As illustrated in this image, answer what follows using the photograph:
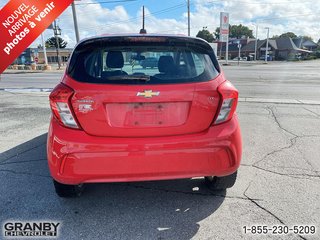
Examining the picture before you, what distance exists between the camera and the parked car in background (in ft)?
9.15

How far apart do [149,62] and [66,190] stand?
5.15ft

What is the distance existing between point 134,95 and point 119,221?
1213 millimetres

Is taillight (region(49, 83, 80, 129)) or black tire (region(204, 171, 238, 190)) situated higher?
taillight (region(49, 83, 80, 129))

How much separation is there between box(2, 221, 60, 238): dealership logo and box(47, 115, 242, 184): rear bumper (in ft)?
1.57

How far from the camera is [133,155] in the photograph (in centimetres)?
240

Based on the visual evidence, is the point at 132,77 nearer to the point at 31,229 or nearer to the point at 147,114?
the point at 147,114

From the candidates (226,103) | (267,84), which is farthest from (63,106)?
(267,84)

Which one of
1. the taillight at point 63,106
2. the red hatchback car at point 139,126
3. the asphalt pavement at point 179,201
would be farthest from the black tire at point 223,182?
the taillight at point 63,106

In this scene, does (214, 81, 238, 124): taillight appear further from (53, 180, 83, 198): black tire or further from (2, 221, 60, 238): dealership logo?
(2, 221, 60, 238): dealership logo

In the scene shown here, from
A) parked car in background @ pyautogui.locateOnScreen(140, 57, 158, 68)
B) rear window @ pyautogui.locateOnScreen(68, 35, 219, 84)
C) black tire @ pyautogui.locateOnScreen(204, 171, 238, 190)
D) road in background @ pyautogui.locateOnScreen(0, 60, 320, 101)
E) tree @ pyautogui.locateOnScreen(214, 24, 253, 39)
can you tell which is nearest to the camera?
rear window @ pyautogui.locateOnScreen(68, 35, 219, 84)

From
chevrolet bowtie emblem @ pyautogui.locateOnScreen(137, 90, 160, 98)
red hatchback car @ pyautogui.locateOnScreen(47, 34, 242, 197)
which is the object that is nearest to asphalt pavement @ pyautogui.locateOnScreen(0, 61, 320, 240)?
Answer: red hatchback car @ pyautogui.locateOnScreen(47, 34, 242, 197)

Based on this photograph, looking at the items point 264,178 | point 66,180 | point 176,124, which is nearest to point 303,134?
point 264,178

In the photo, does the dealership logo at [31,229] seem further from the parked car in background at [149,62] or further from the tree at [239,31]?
the tree at [239,31]

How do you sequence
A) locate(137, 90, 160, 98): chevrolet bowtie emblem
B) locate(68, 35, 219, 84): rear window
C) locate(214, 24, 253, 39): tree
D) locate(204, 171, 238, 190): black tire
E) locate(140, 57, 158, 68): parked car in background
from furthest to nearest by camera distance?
locate(214, 24, 253, 39): tree
locate(204, 171, 238, 190): black tire
locate(140, 57, 158, 68): parked car in background
locate(68, 35, 219, 84): rear window
locate(137, 90, 160, 98): chevrolet bowtie emblem
